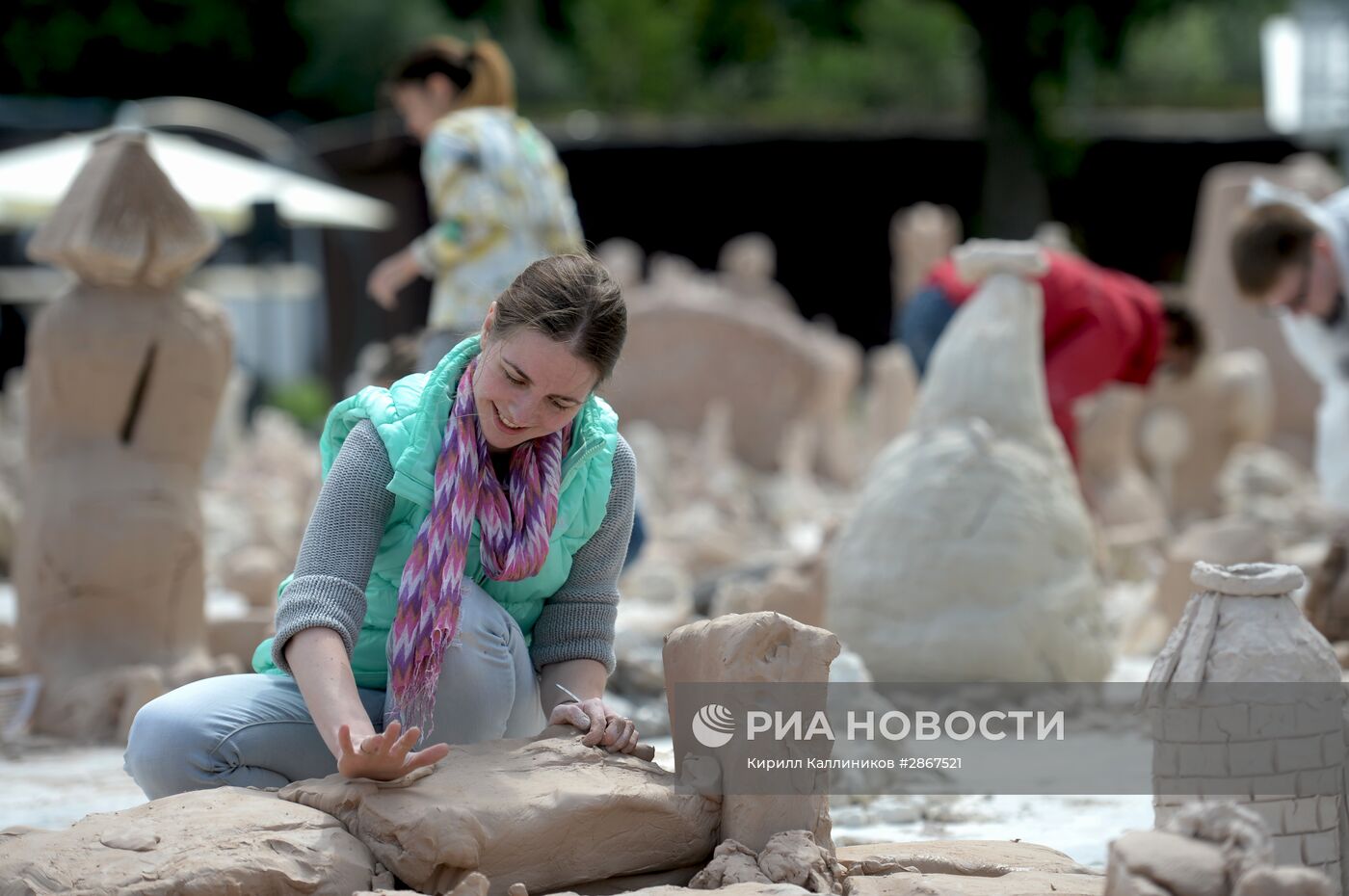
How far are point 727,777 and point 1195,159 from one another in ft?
56.2

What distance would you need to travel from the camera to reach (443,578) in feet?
9.82

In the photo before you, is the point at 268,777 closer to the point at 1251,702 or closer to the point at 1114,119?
the point at 1251,702

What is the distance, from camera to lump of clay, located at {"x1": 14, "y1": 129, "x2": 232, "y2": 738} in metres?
5.29

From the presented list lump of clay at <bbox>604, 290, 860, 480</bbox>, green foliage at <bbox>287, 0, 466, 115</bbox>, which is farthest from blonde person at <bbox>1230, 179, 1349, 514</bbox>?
green foliage at <bbox>287, 0, 466, 115</bbox>

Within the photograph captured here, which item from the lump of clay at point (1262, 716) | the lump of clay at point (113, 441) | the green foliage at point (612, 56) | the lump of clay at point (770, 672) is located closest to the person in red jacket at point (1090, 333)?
the lump of clay at point (113, 441)

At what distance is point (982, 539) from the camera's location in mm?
5266

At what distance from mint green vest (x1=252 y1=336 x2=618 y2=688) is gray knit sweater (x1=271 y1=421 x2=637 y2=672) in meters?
0.03

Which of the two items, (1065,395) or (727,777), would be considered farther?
(1065,395)

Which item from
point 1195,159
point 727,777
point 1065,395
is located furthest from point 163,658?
point 1195,159

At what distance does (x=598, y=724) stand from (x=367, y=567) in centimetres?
51

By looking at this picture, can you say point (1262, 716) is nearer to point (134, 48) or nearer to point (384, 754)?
point (384, 754)

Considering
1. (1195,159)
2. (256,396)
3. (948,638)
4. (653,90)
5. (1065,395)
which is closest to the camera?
(948,638)

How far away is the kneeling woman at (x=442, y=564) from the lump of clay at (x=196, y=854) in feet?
0.48

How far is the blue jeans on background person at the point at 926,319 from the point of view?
712cm
